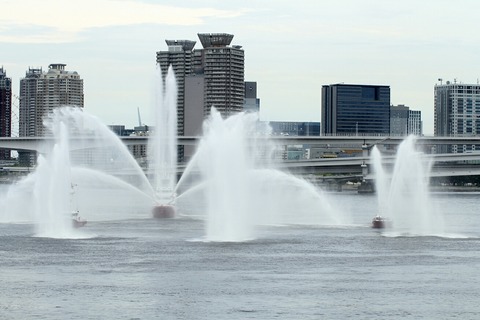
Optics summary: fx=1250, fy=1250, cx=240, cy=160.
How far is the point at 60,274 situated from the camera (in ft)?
161

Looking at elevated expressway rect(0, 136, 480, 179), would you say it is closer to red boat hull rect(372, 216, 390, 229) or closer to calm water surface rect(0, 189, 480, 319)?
red boat hull rect(372, 216, 390, 229)

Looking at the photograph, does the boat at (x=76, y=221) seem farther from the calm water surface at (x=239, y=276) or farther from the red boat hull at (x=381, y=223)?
the red boat hull at (x=381, y=223)

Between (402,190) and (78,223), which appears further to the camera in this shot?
(402,190)

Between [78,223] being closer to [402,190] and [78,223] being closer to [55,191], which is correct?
[55,191]

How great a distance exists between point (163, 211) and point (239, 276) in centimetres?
3557

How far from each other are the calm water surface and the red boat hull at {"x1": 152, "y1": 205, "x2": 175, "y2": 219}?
1354 cm

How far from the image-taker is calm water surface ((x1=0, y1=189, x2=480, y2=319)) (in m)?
41.0

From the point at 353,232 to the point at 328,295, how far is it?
27.6 meters

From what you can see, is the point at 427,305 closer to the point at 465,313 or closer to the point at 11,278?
the point at 465,313

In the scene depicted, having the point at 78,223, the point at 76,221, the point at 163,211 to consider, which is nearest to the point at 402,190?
the point at 163,211

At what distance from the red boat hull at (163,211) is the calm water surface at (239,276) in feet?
44.4

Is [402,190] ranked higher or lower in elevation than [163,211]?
higher

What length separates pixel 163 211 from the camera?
83.7 m

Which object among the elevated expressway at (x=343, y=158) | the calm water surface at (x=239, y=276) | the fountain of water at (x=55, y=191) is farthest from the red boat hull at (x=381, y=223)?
the elevated expressway at (x=343, y=158)
